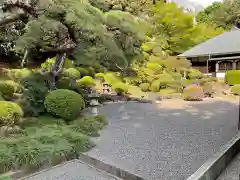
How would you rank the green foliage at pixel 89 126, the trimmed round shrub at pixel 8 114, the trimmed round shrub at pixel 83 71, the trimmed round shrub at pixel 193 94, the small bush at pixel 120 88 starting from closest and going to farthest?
the trimmed round shrub at pixel 8 114 < the green foliage at pixel 89 126 < the trimmed round shrub at pixel 193 94 < the small bush at pixel 120 88 < the trimmed round shrub at pixel 83 71

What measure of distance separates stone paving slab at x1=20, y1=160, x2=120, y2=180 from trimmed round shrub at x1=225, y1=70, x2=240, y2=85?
41.8 feet

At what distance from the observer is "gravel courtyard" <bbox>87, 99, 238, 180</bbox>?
3543 mm

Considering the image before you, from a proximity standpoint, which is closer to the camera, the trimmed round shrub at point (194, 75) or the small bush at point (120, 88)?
the small bush at point (120, 88)

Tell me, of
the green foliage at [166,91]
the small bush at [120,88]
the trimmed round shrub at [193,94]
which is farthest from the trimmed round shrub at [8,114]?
the green foliage at [166,91]

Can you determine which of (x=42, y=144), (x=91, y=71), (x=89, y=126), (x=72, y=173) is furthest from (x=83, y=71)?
(x=72, y=173)

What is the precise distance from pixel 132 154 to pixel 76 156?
3.06 ft

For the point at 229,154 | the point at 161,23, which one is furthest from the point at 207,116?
the point at 161,23

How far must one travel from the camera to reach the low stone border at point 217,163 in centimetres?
264

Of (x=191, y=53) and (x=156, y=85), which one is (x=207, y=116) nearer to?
(x=156, y=85)

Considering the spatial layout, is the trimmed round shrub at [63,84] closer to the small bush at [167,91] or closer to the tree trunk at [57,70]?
the tree trunk at [57,70]

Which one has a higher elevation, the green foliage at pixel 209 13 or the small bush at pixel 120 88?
the green foliage at pixel 209 13

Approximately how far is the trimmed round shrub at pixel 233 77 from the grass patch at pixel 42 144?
11.4m

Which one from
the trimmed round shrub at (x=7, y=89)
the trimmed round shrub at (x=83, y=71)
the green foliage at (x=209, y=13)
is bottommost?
the trimmed round shrub at (x=7, y=89)

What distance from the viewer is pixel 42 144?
4.11 metres
